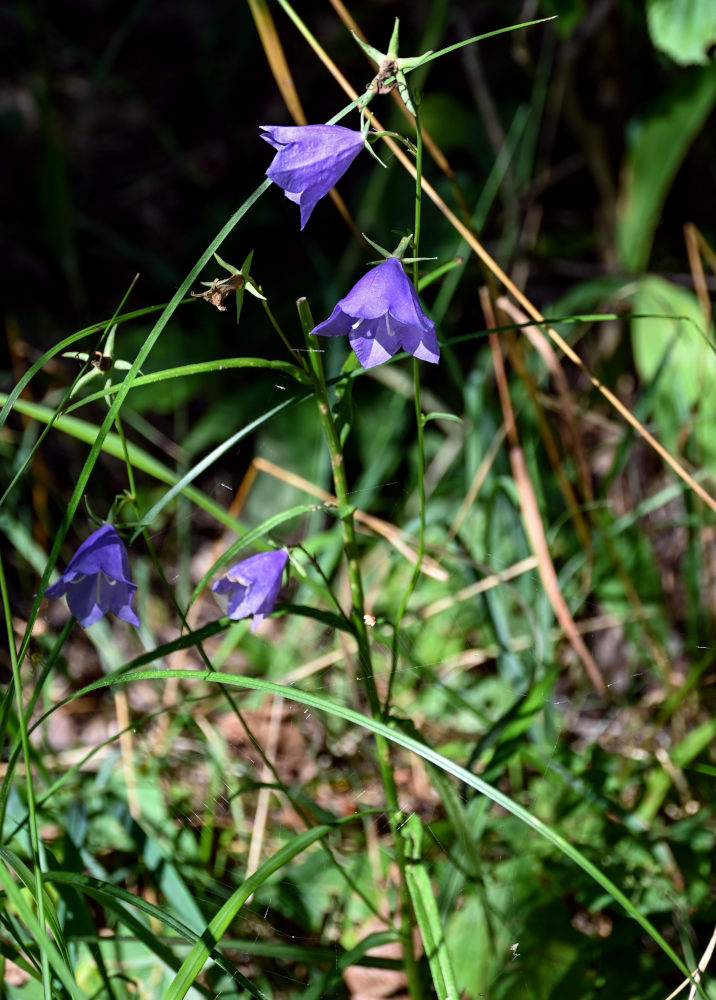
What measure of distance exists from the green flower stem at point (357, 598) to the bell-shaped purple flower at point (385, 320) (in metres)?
0.04

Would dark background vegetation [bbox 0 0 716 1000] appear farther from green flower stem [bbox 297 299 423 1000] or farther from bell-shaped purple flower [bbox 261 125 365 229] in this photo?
bell-shaped purple flower [bbox 261 125 365 229]

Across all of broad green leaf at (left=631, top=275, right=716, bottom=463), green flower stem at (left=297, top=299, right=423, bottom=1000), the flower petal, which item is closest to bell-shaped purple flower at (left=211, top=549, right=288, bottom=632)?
green flower stem at (left=297, top=299, right=423, bottom=1000)

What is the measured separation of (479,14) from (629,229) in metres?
1.22

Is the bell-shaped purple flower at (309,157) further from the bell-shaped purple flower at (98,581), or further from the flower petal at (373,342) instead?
the bell-shaped purple flower at (98,581)

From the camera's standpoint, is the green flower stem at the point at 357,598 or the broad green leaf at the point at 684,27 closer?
the green flower stem at the point at 357,598

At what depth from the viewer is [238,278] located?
920mm

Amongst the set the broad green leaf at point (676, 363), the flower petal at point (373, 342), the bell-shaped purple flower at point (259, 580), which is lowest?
the broad green leaf at point (676, 363)

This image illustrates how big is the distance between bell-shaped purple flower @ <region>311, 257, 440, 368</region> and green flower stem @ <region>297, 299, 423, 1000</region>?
0.15 feet

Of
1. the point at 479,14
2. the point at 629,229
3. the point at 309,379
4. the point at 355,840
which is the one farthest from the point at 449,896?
the point at 479,14

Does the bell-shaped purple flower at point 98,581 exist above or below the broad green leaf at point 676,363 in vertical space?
Answer: above

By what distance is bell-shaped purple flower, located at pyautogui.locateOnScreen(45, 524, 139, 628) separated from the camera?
1.05m

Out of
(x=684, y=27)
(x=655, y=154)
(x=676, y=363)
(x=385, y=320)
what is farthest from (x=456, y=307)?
(x=385, y=320)

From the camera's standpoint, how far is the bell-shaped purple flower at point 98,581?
1.05 m

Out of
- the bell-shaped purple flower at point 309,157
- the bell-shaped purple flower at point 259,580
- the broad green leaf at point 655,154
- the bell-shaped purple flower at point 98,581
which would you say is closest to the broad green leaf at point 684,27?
the broad green leaf at point 655,154
